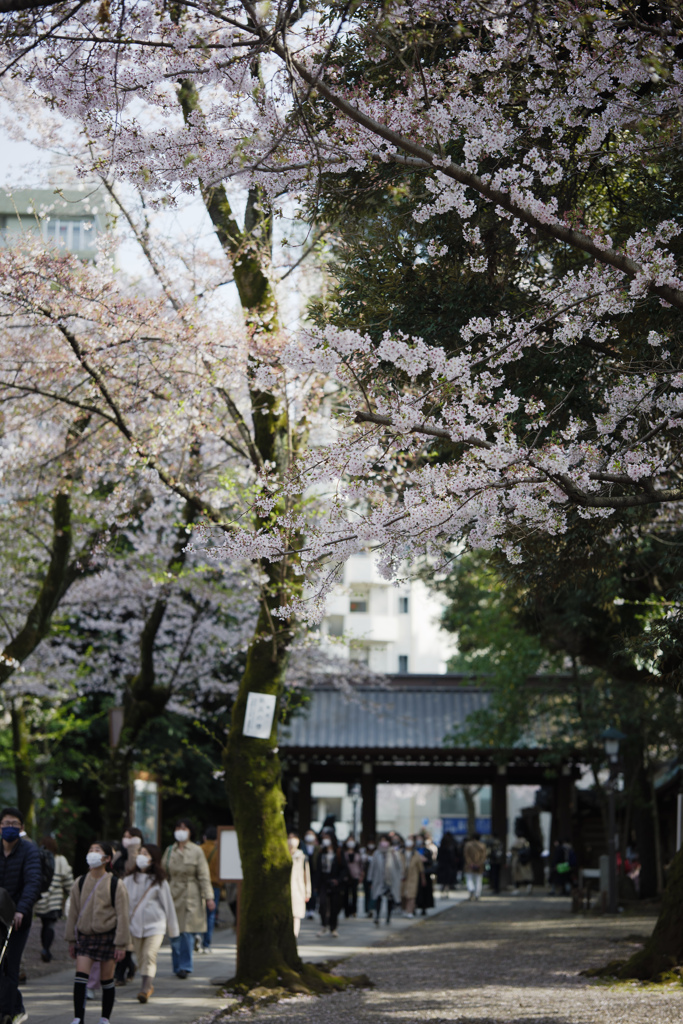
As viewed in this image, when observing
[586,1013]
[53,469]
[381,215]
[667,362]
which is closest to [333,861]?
[53,469]

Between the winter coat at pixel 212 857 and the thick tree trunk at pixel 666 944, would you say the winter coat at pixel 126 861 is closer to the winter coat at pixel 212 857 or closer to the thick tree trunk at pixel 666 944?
the winter coat at pixel 212 857

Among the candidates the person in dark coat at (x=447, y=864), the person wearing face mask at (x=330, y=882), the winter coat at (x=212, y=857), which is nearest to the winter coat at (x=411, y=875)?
the person wearing face mask at (x=330, y=882)

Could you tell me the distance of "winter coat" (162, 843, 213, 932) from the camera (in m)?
12.5

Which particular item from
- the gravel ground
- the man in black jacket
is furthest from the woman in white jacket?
the man in black jacket

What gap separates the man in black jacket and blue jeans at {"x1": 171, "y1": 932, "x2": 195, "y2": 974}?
4.00 m

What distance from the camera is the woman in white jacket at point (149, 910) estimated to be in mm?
10812

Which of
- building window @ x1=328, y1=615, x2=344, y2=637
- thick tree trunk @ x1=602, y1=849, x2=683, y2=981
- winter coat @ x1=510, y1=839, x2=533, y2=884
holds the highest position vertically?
building window @ x1=328, y1=615, x2=344, y2=637

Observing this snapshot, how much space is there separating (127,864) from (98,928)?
3.00 meters

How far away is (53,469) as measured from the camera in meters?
15.1

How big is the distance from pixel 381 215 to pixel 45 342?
4838 mm

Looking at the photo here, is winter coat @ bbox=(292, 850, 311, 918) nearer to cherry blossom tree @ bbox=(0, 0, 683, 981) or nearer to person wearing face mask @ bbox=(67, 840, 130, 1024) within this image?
person wearing face mask @ bbox=(67, 840, 130, 1024)

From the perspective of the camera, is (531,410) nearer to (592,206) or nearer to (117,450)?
(592,206)

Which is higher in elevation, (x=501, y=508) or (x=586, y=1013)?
(x=501, y=508)

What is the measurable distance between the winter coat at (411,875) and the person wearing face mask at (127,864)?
11931mm
